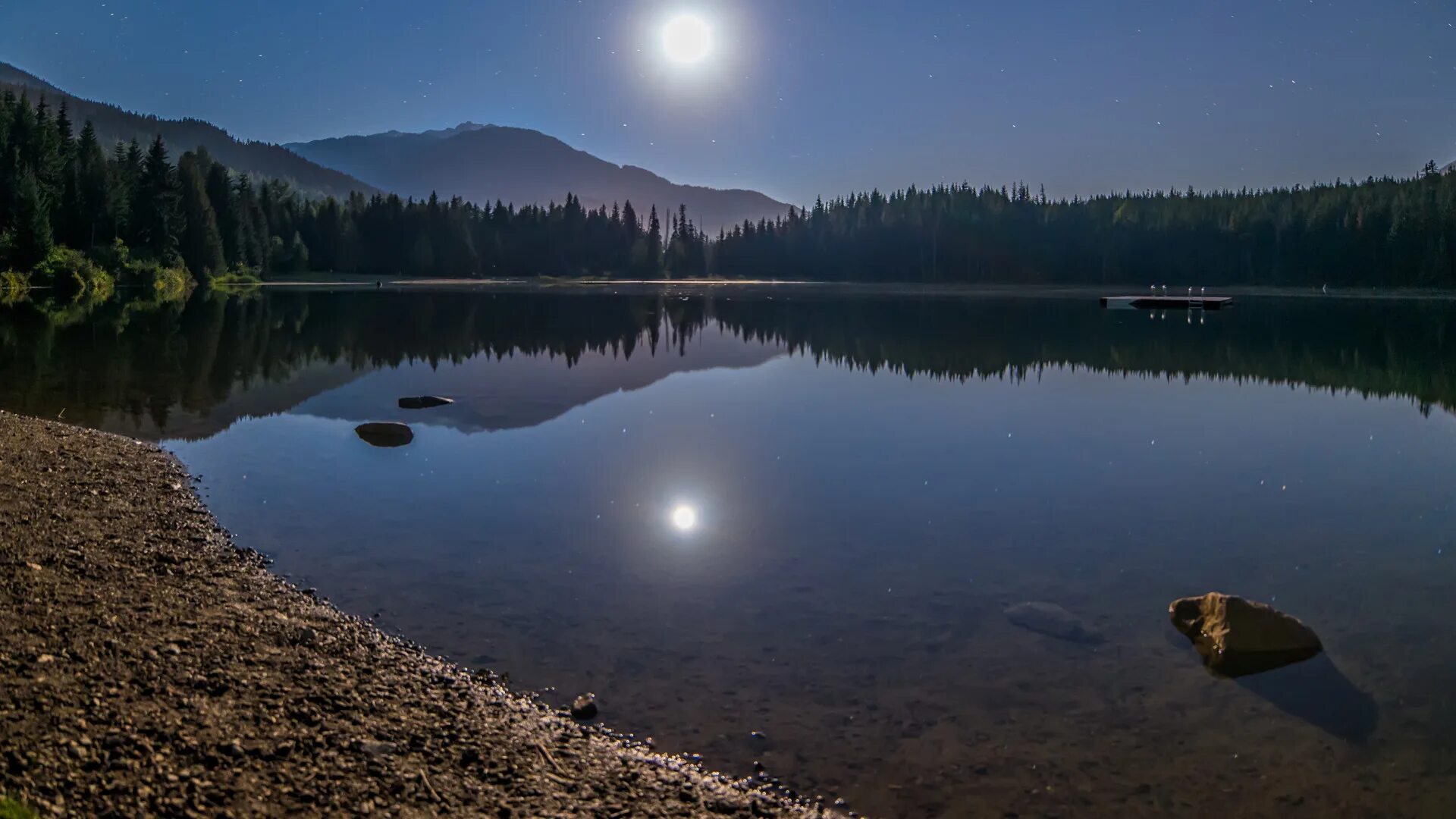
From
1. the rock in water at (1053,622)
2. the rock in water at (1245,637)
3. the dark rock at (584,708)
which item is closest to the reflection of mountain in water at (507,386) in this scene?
the rock in water at (1053,622)

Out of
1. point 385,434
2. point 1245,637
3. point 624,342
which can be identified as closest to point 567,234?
point 624,342

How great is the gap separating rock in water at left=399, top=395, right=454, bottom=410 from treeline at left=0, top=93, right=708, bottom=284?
7089 cm

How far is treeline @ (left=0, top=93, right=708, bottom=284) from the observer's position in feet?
305

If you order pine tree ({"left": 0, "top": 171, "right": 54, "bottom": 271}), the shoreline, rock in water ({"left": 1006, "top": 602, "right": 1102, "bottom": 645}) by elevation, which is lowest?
rock in water ({"left": 1006, "top": 602, "right": 1102, "bottom": 645})

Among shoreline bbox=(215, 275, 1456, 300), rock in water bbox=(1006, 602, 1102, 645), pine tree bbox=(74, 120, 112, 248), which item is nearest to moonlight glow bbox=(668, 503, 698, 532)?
rock in water bbox=(1006, 602, 1102, 645)

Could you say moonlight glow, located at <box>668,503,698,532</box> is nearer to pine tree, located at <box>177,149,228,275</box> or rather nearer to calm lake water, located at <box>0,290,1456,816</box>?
calm lake water, located at <box>0,290,1456,816</box>

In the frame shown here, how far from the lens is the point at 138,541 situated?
11758 millimetres

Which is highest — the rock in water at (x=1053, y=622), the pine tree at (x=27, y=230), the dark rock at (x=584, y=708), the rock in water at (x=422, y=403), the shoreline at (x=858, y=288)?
the pine tree at (x=27, y=230)

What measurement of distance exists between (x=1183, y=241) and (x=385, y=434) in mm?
172522

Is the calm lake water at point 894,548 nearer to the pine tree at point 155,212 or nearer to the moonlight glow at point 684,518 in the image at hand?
the moonlight glow at point 684,518

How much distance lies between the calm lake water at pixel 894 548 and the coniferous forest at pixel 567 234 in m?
73.1

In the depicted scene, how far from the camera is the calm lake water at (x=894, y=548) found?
318 inches

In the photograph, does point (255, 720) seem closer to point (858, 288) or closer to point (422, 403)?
point (422, 403)

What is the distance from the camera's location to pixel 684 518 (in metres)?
15.5
